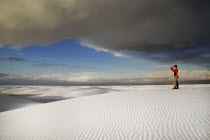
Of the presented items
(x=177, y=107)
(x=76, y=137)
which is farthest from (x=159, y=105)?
(x=76, y=137)

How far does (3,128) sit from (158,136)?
23.4ft

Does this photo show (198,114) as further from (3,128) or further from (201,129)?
(3,128)

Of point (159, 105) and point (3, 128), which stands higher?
point (159, 105)

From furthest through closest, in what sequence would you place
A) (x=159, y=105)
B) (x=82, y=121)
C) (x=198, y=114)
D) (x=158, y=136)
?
(x=159, y=105)
(x=82, y=121)
(x=198, y=114)
(x=158, y=136)

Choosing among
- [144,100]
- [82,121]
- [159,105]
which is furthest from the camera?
[144,100]

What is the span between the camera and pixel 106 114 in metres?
7.14

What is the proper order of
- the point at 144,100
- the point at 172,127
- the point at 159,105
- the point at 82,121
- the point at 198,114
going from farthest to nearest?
the point at 144,100
the point at 159,105
the point at 82,121
the point at 198,114
the point at 172,127

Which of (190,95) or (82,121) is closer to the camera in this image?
(82,121)

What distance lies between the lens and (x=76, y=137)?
5199mm

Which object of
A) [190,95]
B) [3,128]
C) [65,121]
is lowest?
[3,128]

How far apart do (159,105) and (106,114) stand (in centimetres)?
251

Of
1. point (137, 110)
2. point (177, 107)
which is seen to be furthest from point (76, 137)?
point (177, 107)

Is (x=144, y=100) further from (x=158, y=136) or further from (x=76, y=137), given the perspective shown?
(x=76, y=137)

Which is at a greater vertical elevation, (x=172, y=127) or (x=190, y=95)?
(x=190, y=95)
